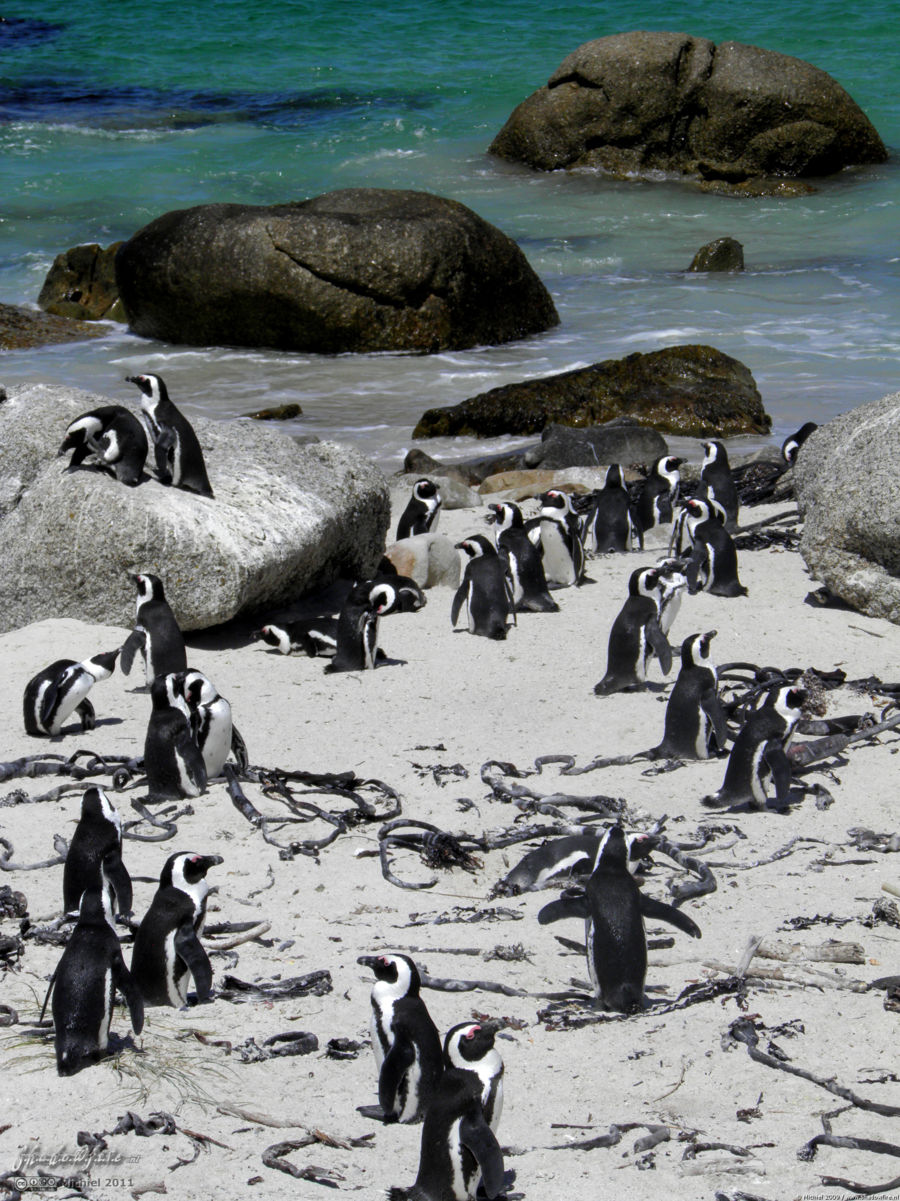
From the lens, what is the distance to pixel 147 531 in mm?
7277

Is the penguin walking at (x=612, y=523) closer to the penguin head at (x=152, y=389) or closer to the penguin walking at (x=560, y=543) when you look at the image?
the penguin walking at (x=560, y=543)

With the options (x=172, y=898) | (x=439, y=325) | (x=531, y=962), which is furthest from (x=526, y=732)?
(x=439, y=325)

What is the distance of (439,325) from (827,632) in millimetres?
8621

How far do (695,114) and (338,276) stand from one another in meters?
10.9

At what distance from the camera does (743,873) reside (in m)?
4.73

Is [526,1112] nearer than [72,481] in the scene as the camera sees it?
Yes

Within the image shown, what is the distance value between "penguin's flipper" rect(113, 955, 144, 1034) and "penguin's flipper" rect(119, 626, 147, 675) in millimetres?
3208

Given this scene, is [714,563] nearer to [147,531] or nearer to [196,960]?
[147,531]

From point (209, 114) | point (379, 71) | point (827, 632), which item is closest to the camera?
point (827, 632)

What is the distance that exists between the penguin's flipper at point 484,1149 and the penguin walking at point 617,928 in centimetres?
94

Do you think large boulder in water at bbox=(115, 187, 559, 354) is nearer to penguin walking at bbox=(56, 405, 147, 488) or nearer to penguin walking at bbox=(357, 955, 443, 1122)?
penguin walking at bbox=(56, 405, 147, 488)

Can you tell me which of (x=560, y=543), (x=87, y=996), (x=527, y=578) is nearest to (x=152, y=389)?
(x=527, y=578)

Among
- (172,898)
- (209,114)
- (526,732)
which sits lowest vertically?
(526,732)

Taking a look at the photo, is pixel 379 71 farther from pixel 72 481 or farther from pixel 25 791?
pixel 25 791
